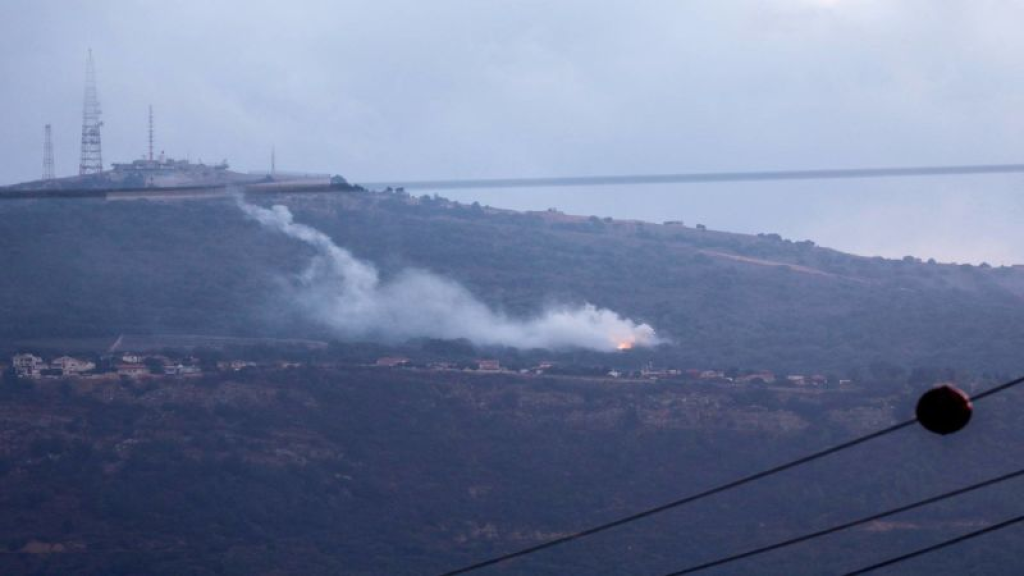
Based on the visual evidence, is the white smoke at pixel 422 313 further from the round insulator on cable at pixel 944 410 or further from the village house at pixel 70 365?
the round insulator on cable at pixel 944 410

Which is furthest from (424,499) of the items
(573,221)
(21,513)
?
(573,221)

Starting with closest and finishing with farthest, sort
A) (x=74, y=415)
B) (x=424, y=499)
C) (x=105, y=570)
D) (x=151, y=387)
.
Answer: (x=105, y=570)
(x=424, y=499)
(x=74, y=415)
(x=151, y=387)

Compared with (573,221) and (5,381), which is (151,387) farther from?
(573,221)

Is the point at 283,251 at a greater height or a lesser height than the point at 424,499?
greater

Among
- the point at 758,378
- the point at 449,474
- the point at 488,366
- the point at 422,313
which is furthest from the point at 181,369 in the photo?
the point at 758,378

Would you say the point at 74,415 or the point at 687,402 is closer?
the point at 74,415

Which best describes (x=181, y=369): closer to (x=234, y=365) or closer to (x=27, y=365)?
(x=234, y=365)

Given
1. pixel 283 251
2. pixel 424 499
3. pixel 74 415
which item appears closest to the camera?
pixel 424 499
